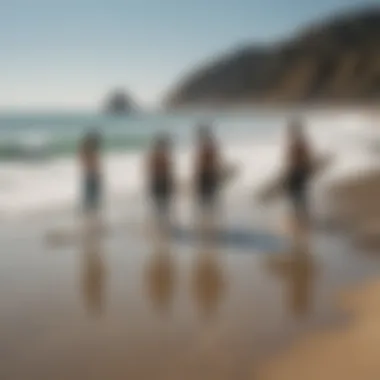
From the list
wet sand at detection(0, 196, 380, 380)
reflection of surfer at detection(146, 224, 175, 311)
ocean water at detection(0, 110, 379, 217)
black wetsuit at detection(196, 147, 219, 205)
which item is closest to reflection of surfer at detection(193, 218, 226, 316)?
wet sand at detection(0, 196, 380, 380)

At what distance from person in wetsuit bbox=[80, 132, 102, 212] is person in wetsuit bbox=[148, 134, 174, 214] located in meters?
0.30

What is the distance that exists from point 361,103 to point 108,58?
1.84m

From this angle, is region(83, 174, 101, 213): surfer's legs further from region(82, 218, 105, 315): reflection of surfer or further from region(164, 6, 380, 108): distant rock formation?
region(164, 6, 380, 108): distant rock formation

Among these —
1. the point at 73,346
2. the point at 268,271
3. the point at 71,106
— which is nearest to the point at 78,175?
the point at 71,106

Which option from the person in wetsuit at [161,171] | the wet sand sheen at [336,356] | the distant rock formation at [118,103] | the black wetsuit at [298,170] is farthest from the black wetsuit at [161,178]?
the wet sand sheen at [336,356]

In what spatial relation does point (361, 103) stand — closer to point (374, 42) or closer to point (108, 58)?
point (374, 42)

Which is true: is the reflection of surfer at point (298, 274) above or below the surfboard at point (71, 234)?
below

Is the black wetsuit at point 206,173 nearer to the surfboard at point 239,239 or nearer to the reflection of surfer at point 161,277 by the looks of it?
the surfboard at point 239,239

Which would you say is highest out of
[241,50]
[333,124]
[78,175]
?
[241,50]

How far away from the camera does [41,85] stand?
2.79 meters

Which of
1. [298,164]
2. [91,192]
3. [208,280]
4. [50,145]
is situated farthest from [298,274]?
[50,145]

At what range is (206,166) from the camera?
362 centimetres

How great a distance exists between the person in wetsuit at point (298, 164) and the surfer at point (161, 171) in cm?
76

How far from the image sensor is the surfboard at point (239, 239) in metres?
3.18
